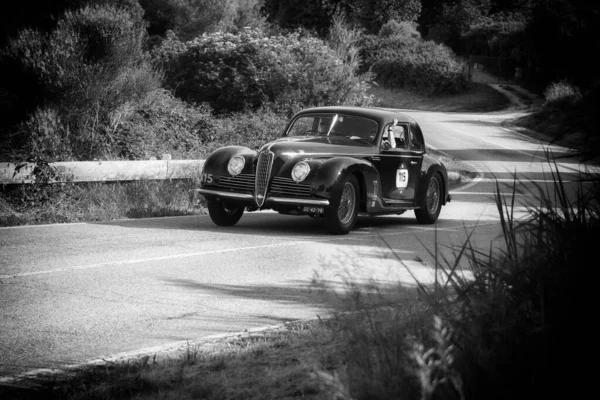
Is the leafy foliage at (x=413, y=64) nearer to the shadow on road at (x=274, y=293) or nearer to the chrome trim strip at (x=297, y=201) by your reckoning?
the chrome trim strip at (x=297, y=201)

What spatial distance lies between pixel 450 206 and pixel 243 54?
35.0ft

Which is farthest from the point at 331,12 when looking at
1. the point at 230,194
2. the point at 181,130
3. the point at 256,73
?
the point at 230,194

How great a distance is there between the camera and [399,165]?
43.4ft

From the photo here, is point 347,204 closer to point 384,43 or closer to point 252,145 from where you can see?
point 252,145

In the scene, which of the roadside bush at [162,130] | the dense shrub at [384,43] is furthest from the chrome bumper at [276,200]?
the dense shrub at [384,43]

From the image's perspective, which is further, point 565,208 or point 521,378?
point 565,208

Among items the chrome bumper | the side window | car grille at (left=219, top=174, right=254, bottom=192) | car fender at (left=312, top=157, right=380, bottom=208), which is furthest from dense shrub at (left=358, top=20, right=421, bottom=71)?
the chrome bumper

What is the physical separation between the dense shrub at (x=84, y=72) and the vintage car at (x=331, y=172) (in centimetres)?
538

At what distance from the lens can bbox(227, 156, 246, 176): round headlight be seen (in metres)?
12.0

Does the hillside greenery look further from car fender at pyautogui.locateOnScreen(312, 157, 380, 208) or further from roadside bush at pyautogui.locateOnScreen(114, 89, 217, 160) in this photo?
car fender at pyautogui.locateOnScreen(312, 157, 380, 208)

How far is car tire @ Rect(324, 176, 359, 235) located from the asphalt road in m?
0.21

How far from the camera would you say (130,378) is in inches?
183

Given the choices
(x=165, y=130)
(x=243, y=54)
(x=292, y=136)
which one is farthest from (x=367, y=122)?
(x=243, y=54)

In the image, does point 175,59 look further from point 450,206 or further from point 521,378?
point 521,378
